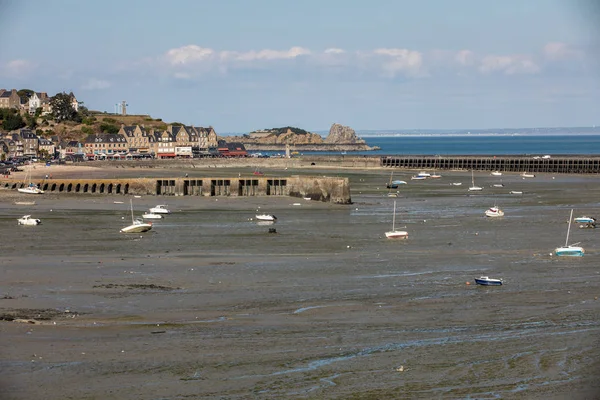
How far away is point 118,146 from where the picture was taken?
186 m

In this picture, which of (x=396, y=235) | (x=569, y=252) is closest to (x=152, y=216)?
(x=396, y=235)

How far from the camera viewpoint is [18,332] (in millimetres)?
28781

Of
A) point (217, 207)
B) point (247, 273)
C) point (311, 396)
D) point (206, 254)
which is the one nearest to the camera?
point (311, 396)

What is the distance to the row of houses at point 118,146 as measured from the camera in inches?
6688

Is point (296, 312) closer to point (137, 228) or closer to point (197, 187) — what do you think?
point (137, 228)

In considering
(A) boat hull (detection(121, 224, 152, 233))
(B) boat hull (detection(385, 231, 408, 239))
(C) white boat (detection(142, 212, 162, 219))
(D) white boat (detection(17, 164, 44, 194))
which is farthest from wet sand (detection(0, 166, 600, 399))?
(D) white boat (detection(17, 164, 44, 194))

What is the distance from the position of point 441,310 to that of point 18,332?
579 inches

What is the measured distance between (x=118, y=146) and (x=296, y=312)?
158867 mm

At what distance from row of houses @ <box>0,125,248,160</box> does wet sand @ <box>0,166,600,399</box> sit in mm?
112305

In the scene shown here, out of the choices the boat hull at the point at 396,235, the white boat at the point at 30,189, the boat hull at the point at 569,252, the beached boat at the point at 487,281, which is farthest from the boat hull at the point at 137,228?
the white boat at the point at 30,189

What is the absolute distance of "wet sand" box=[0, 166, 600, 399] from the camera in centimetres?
2466

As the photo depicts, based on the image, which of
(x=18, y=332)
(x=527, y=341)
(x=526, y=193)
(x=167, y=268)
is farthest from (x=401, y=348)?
(x=526, y=193)

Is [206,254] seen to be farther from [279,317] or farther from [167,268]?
[279,317]

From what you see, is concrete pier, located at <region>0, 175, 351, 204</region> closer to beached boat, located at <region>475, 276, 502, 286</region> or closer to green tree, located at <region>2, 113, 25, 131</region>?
beached boat, located at <region>475, 276, 502, 286</region>
